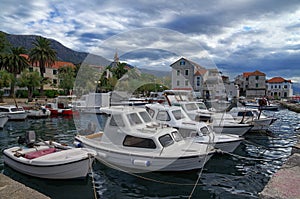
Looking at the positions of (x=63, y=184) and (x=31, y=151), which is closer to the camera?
(x=63, y=184)

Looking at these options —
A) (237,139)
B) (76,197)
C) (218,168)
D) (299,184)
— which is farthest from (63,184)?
(237,139)

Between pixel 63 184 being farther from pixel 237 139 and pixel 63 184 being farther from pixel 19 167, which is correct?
pixel 237 139

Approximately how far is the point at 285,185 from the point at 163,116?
9.26 meters

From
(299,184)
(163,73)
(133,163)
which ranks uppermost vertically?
(163,73)

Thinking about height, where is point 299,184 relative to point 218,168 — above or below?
above

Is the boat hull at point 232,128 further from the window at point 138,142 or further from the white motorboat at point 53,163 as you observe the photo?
the white motorboat at point 53,163

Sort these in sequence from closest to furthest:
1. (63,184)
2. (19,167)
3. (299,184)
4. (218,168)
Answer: (299,184), (63,184), (19,167), (218,168)

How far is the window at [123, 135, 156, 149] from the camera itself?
28.3 feet

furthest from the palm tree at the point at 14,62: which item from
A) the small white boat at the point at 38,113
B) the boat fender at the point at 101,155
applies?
the boat fender at the point at 101,155

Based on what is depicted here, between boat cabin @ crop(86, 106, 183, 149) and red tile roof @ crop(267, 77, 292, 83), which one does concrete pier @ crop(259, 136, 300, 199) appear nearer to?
boat cabin @ crop(86, 106, 183, 149)

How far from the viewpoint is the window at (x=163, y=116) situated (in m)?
13.5

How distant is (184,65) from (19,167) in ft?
30.5

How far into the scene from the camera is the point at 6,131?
1820 cm

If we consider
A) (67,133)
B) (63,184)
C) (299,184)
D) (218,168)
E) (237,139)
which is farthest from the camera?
(67,133)
